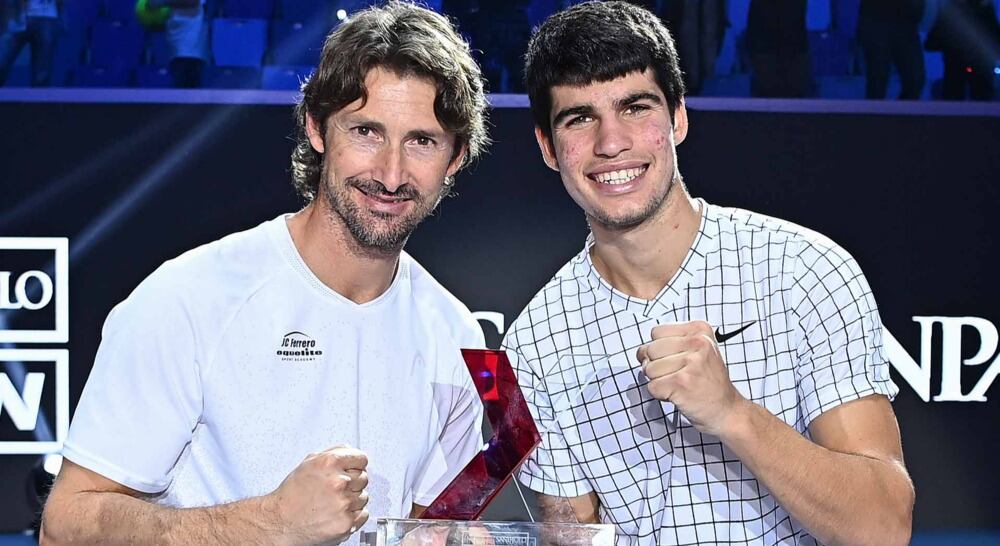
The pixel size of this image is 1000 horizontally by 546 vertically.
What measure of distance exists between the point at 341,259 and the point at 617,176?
525 mm

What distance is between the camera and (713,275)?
2.05 metres

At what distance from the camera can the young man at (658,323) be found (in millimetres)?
1917

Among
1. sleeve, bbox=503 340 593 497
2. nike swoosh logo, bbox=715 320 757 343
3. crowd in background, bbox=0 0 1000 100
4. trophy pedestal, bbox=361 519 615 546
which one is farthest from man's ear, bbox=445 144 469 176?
crowd in background, bbox=0 0 1000 100

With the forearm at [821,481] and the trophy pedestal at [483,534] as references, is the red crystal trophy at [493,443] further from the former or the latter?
the forearm at [821,481]

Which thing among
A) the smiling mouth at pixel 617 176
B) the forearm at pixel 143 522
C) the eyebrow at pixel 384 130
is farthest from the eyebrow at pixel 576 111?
the forearm at pixel 143 522

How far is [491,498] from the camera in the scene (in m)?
1.82

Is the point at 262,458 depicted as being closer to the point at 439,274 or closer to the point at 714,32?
the point at 439,274

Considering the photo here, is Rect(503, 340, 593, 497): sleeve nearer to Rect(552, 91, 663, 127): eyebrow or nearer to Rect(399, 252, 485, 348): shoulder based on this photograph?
Rect(399, 252, 485, 348): shoulder

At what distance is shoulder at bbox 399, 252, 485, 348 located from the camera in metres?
2.18

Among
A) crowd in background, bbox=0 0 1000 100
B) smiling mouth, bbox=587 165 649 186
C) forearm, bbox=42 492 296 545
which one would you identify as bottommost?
forearm, bbox=42 492 296 545

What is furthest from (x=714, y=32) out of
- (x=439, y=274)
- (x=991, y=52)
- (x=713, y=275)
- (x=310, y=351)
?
(x=310, y=351)

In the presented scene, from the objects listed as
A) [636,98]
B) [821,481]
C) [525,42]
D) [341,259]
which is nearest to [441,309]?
[341,259]

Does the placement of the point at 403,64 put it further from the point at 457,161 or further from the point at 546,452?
the point at 546,452

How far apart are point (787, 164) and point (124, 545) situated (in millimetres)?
2653
